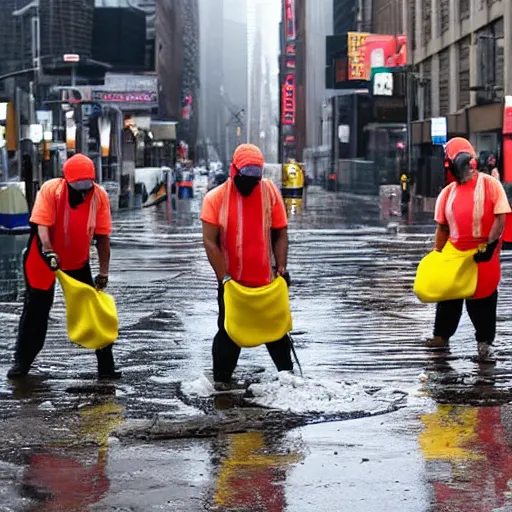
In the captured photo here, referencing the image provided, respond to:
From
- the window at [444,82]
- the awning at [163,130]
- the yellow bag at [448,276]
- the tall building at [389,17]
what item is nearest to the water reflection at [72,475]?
the yellow bag at [448,276]

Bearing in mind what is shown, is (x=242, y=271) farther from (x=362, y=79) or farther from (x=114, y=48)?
(x=114, y=48)

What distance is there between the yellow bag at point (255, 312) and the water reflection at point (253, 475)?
1.63 metres

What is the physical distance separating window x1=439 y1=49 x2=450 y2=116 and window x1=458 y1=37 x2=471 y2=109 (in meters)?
2.44

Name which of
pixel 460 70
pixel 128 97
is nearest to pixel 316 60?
pixel 128 97

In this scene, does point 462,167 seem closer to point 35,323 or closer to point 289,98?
point 35,323

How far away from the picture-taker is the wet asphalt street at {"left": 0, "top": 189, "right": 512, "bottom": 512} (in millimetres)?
6219

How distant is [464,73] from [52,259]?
46.4m

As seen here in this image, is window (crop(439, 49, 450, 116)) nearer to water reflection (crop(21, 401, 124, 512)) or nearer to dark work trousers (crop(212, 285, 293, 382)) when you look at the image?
dark work trousers (crop(212, 285, 293, 382))

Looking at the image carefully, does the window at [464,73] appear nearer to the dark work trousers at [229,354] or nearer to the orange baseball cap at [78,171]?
the orange baseball cap at [78,171]

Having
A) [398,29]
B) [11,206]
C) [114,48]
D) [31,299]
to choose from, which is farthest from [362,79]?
[31,299]

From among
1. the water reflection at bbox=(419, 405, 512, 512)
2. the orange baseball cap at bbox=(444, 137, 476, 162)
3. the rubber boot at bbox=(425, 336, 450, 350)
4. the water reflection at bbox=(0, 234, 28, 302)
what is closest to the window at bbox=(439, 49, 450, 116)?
the water reflection at bbox=(0, 234, 28, 302)

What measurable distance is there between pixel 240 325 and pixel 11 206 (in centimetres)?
1516

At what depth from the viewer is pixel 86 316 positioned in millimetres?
9797

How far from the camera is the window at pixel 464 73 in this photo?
175 ft
